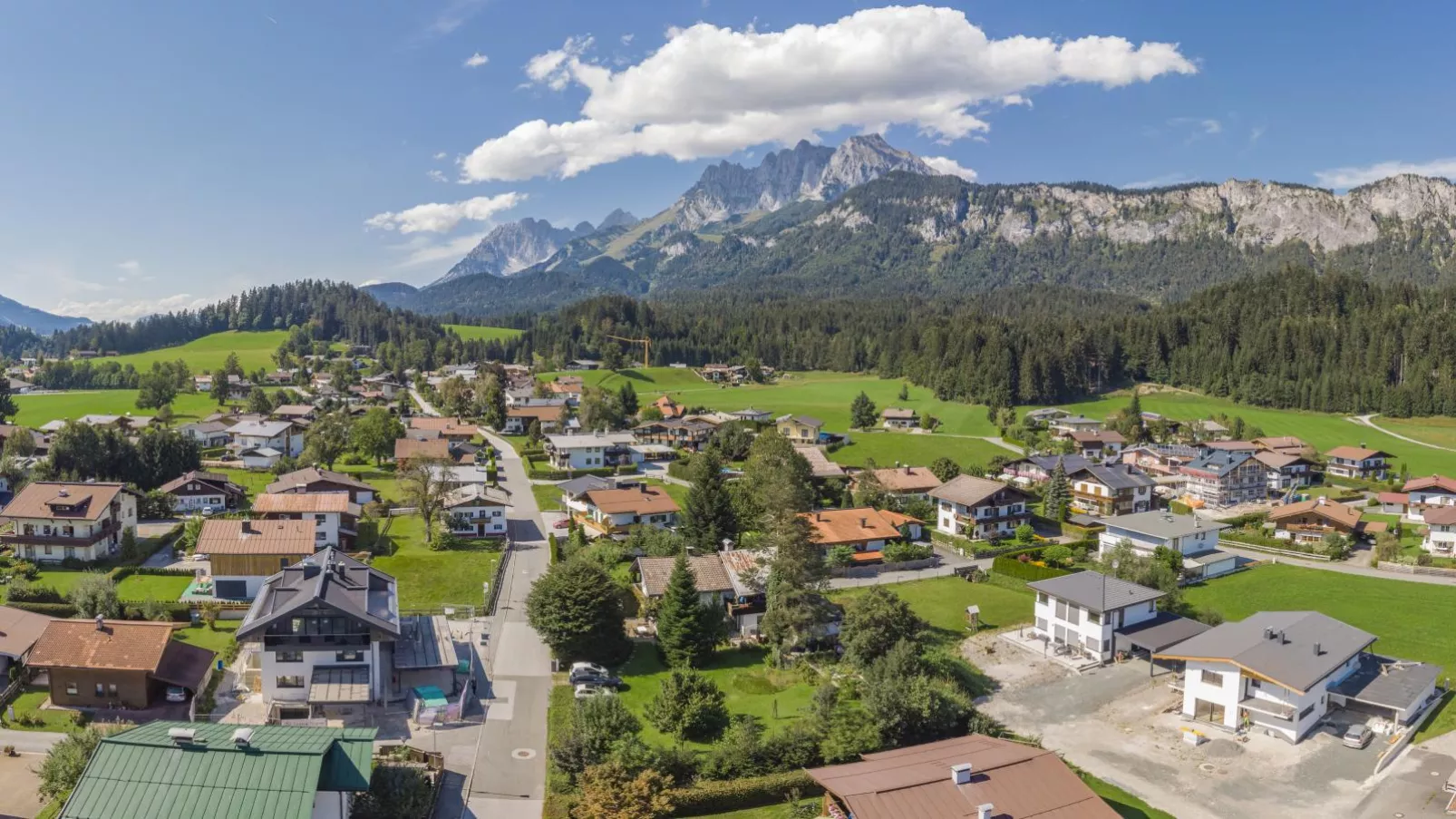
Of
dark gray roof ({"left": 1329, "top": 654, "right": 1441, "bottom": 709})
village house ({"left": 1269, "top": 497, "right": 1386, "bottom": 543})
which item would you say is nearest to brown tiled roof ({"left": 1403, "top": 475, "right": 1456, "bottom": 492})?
village house ({"left": 1269, "top": 497, "right": 1386, "bottom": 543})

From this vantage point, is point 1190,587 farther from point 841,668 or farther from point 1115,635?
point 841,668

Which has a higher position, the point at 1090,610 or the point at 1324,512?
the point at 1324,512

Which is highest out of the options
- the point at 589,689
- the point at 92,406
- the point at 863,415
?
the point at 92,406

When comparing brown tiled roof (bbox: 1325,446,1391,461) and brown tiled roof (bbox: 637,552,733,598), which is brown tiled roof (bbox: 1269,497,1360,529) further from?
brown tiled roof (bbox: 637,552,733,598)

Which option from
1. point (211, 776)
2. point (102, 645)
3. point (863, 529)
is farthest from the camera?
point (863, 529)

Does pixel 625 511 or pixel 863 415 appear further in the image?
pixel 863 415

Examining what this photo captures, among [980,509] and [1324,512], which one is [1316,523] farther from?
[980,509]

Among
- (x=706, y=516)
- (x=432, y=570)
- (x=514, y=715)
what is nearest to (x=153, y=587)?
(x=432, y=570)
